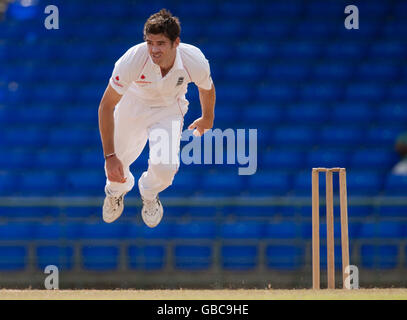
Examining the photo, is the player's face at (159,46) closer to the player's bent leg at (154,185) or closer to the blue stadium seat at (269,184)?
the player's bent leg at (154,185)

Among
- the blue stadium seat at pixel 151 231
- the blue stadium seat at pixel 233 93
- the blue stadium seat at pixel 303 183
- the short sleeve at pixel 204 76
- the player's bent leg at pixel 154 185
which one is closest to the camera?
the short sleeve at pixel 204 76

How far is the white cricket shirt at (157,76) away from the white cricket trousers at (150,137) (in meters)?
0.05

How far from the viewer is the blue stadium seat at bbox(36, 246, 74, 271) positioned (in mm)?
6203

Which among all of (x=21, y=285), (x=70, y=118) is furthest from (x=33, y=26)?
(x=21, y=285)

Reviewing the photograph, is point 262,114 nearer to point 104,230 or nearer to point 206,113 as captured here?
point 104,230

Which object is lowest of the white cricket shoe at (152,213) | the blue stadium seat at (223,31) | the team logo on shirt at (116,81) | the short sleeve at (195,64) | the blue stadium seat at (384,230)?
the blue stadium seat at (384,230)

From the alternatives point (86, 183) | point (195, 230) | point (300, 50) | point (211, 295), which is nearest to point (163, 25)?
point (211, 295)

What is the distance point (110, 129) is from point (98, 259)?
6.76 feet

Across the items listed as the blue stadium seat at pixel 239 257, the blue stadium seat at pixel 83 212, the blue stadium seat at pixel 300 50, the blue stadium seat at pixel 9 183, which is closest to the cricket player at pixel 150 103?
the blue stadium seat at pixel 239 257

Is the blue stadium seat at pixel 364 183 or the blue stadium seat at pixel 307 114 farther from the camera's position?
the blue stadium seat at pixel 307 114

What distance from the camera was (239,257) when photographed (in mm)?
6379

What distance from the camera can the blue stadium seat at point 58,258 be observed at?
20.4ft

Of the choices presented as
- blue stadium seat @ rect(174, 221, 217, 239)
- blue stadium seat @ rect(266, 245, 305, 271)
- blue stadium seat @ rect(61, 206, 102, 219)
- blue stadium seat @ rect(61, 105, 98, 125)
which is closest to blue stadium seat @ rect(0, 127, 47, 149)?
blue stadium seat @ rect(61, 105, 98, 125)

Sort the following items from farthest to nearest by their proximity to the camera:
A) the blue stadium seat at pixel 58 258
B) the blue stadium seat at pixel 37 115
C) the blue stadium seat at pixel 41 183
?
1. the blue stadium seat at pixel 37 115
2. the blue stadium seat at pixel 41 183
3. the blue stadium seat at pixel 58 258
